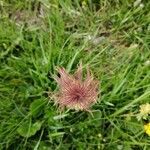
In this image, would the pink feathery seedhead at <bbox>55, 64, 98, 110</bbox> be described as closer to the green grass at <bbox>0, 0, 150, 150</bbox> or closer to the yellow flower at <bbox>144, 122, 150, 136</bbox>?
the green grass at <bbox>0, 0, 150, 150</bbox>

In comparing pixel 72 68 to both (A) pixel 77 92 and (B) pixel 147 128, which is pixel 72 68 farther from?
(B) pixel 147 128

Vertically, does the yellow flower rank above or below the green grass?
below

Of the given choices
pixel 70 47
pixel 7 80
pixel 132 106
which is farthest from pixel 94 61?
→ pixel 7 80

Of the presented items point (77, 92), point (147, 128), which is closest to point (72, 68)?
point (77, 92)

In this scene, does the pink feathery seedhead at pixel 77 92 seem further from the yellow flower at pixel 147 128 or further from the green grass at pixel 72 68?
the yellow flower at pixel 147 128

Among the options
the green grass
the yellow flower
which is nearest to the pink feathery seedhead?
the green grass
